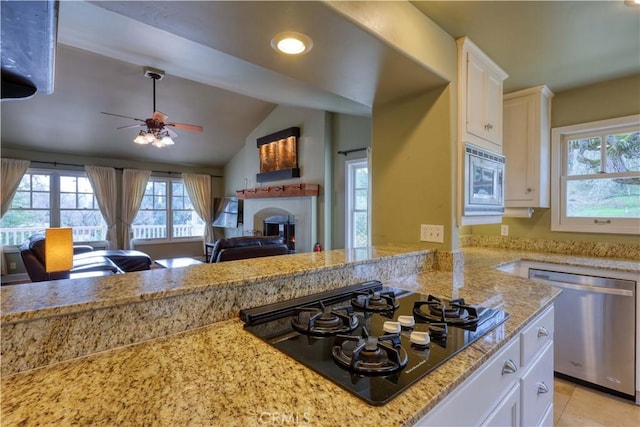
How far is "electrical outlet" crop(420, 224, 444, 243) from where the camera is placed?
1.93 metres

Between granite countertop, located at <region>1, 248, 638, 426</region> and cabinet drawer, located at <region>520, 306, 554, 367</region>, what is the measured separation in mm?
262

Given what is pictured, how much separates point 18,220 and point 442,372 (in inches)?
298

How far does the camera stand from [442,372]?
2.52 feet

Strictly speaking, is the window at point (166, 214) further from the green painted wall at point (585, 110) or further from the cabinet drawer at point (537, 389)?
the cabinet drawer at point (537, 389)

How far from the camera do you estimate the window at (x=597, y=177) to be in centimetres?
248

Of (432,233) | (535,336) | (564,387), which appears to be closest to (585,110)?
(432,233)

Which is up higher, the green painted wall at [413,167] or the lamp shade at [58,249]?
A: the green painted wall at [413,167]

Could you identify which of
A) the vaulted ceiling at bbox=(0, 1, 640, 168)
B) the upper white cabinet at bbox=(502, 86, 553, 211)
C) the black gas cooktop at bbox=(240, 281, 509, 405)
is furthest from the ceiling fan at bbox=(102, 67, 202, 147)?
the upper white cabinet at bbox=(502, 86, 553, 211)

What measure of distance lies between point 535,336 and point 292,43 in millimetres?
1629

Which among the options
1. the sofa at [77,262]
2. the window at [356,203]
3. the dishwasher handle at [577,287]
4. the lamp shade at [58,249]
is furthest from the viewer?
the window at [356,203]

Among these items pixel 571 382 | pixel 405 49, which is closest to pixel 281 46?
pixel 405 49

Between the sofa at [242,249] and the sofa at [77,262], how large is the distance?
1.05 meters

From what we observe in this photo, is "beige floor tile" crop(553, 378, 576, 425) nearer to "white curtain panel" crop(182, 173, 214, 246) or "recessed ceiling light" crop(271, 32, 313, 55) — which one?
"recessed ceiling light" crop(271, 32, 313, 55)

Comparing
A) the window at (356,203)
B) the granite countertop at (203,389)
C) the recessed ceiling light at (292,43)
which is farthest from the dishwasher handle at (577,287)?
the window at (356,203)
